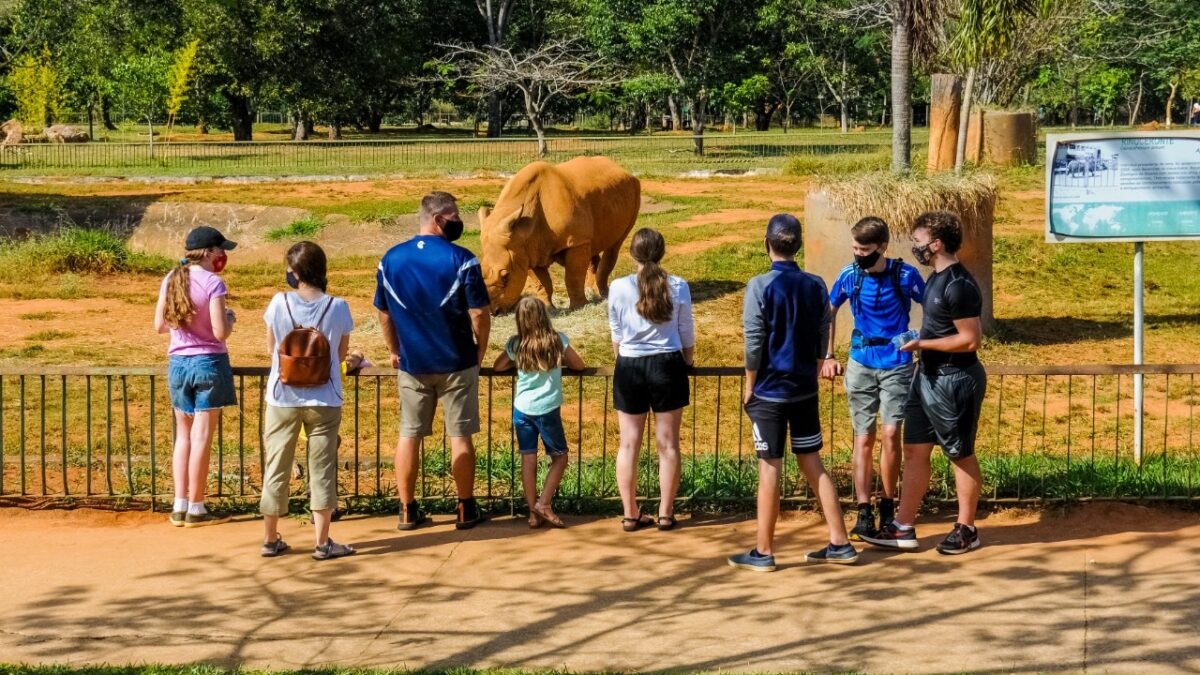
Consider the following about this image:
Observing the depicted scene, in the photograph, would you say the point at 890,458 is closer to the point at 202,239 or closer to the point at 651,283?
the point at 651,283

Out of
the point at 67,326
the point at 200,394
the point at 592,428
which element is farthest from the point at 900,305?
the point at 67,326

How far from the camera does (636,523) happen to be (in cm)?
833

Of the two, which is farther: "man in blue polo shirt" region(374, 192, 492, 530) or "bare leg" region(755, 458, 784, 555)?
"man in blue polo shirt" region(374, 192, 492, 530)

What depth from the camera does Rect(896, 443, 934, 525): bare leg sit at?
777 centimetres

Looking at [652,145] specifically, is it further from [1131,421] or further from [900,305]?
[900,305]

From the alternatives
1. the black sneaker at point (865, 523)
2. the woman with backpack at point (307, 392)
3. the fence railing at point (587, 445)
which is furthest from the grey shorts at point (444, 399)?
the black sneaker at point (865, 523)

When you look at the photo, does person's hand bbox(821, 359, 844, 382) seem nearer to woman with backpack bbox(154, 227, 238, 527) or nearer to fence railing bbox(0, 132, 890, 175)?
woman with backpack bbox(154, 227, 238, 527)

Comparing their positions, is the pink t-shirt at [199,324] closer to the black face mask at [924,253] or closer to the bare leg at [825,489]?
the bare leg at [825,489]

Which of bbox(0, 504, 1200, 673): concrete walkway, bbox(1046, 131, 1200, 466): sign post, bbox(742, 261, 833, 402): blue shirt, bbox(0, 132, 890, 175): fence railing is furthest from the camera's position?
bbox(0, 132, 890, 175): fence railing

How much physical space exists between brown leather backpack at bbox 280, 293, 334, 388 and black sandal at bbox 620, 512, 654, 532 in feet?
6.65

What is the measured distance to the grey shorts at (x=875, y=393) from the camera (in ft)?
25.8

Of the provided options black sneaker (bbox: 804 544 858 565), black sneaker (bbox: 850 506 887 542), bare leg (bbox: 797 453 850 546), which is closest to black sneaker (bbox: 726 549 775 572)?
black sneaker (bbox: 804 544 858 565)

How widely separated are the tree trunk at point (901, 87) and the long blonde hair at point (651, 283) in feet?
36.6

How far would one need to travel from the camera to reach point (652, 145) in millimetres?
45938
